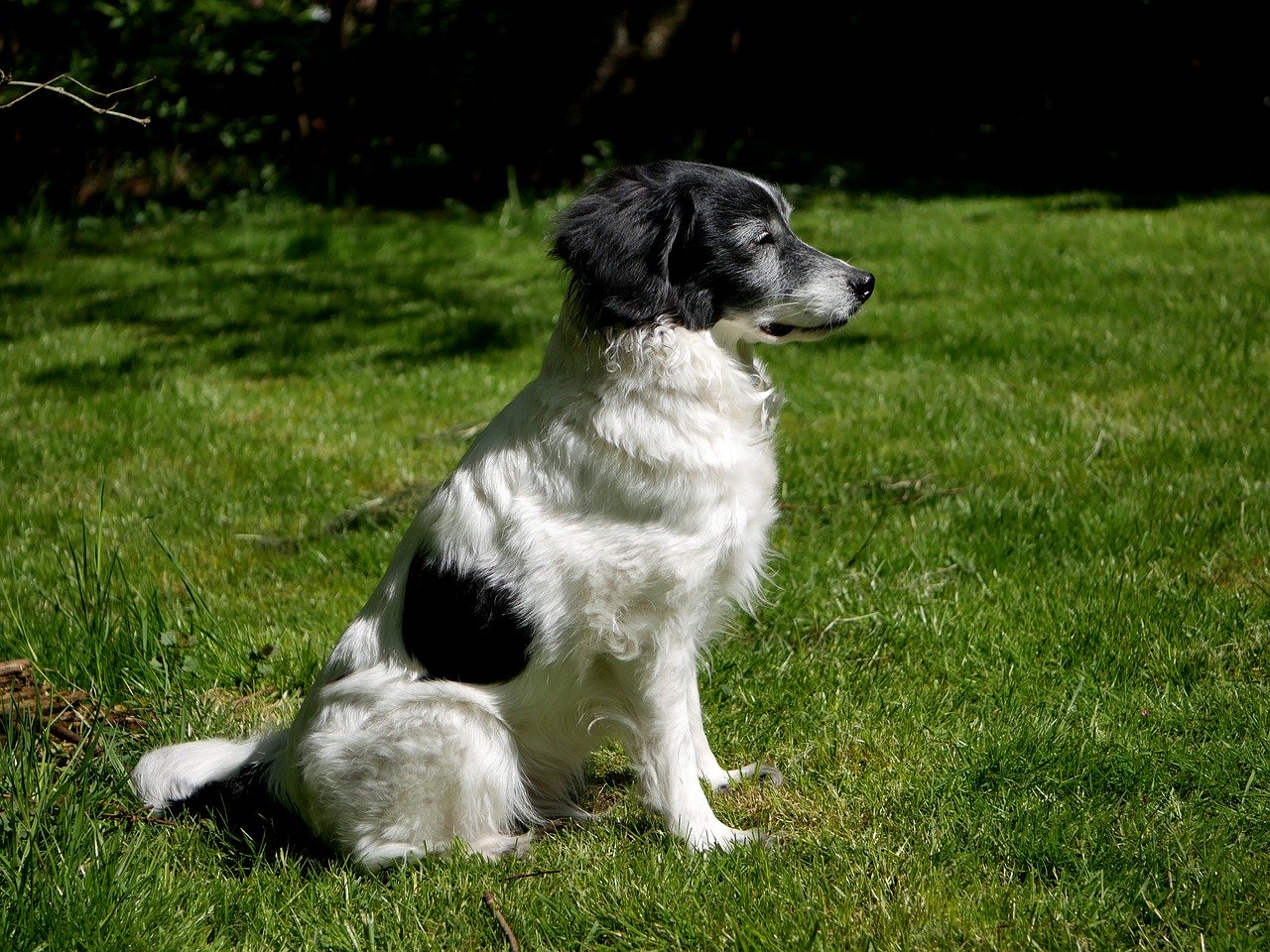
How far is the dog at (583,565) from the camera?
259 cm

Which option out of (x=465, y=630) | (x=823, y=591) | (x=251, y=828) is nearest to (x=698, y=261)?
(x=465, y=630)

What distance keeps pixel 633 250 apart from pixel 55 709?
79.1 inches

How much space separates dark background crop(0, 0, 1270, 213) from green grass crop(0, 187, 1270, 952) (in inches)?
86.9

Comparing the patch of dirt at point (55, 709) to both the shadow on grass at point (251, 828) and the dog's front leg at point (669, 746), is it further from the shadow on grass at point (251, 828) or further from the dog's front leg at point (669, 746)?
the dog's front leg at point (669, 746)

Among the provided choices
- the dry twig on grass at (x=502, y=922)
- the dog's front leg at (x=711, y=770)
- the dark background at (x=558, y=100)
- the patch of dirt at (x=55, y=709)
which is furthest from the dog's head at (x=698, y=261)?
the dark background at (x=558, y=100)

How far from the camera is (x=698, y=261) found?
8.96 feet

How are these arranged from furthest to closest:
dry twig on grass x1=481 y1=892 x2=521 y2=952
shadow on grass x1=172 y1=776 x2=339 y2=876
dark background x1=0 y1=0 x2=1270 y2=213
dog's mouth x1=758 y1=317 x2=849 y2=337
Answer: dark background x1=0 y1=0 x2=1270 y2=213
dog's mouth x1=758 y1=317 x2=849 y2=337
shadow on grass x1=172 y1=776 x2=339 y2=876
dry twig on grass x1=481 y1=892 x2=521 y2=952

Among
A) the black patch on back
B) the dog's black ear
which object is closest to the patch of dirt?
the black patch on back

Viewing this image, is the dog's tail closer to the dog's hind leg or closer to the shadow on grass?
the shadow on grass

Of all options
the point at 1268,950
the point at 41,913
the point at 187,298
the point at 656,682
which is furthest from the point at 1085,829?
the point at 187,298

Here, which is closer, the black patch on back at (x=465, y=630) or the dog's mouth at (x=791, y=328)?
the black patch on back at (x=465, y=630)

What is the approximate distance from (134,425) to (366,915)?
3916 millimetres

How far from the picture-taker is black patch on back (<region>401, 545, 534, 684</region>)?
102 inches

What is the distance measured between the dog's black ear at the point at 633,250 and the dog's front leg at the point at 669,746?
2.53ft
